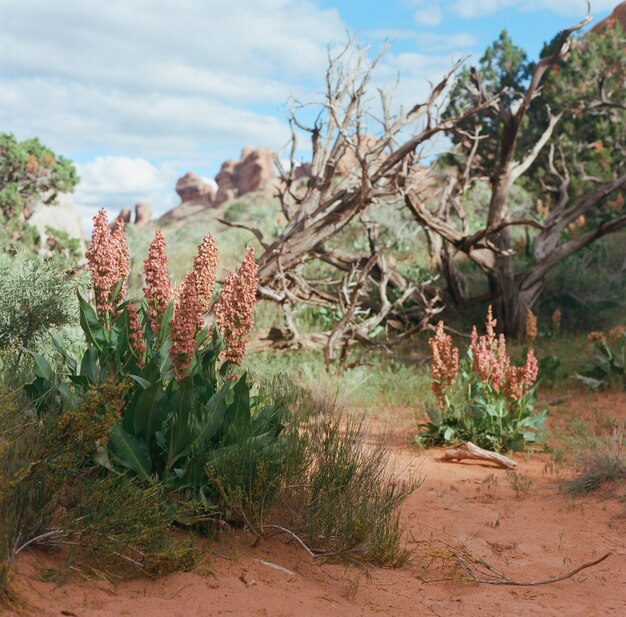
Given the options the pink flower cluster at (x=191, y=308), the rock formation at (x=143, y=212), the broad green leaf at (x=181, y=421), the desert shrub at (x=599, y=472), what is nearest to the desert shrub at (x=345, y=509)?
the broad green leaf at (x=181, y=421)

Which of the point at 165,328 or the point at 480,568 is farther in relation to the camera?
the point at 165,328

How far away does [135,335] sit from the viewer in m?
4.44

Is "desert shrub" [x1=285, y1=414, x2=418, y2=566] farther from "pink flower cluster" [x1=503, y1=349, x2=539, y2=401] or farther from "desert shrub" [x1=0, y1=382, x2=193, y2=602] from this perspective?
"pink flower cluster" [x1=503, y1=349, x2=539, y2=401]

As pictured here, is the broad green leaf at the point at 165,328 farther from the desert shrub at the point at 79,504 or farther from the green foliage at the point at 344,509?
the green foliage at the point at 344,509

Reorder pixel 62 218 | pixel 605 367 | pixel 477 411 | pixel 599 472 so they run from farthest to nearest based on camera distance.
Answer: pixel 62 218 → pixel 605 367 → pixel 477 411 → pixel 599 472

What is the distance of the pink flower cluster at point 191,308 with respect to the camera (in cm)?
414

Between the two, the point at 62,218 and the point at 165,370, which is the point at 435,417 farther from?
the point at 62,218

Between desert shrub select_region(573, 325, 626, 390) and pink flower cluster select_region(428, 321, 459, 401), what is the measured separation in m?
3.17

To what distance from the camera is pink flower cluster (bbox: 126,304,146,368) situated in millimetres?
4395

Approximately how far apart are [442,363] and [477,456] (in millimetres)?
940

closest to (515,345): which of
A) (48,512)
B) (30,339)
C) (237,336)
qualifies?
(30,339)

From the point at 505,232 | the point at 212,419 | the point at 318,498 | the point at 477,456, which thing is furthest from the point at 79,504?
the point at 505,232

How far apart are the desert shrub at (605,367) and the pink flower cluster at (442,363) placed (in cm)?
317

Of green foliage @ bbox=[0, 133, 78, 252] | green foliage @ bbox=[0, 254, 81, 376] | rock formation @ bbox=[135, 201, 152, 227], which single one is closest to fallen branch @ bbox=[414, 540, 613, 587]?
green foliage @ bbox=[0, 254, 81, 376]
